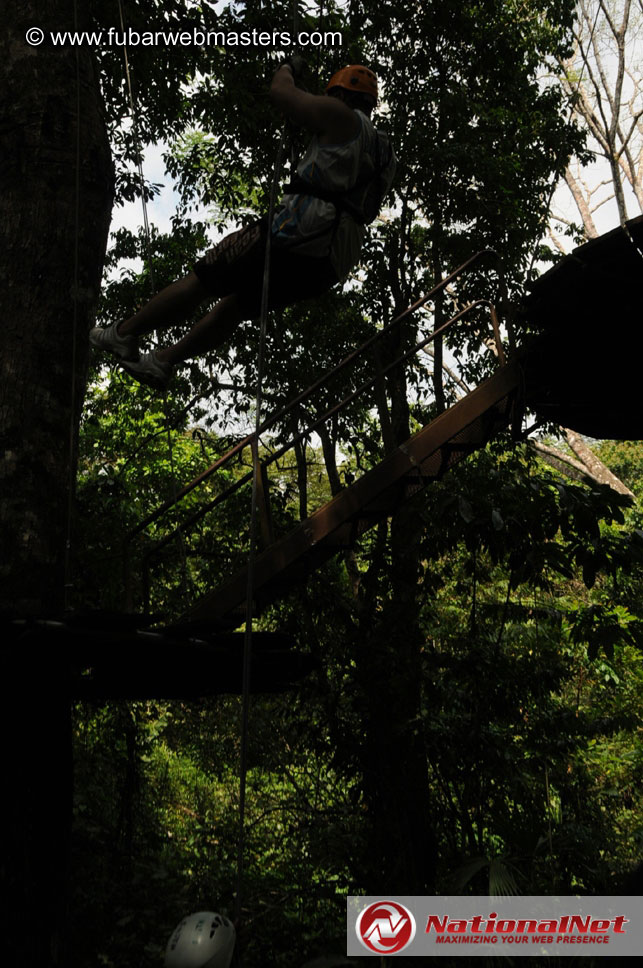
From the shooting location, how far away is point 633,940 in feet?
15.5

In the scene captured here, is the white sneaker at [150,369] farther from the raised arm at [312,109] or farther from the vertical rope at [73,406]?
the raised arm at [312,109]

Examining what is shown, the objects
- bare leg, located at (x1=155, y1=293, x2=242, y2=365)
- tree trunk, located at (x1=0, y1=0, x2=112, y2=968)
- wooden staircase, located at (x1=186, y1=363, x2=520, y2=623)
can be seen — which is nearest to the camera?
tree trunk, located at (x1=0, y1=0, x2=112, y2=968)

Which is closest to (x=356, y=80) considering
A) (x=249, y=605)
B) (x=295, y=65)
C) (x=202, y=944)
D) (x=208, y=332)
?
(x=295, y=65)

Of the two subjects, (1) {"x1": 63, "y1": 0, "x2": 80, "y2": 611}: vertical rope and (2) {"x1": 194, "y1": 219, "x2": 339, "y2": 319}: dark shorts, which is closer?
(1) {"x1": 63, "y1": 0, "x2": 80, "y2": 611}: vertical rope

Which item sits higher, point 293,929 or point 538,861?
point 538,861

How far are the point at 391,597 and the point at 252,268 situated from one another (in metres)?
4.10

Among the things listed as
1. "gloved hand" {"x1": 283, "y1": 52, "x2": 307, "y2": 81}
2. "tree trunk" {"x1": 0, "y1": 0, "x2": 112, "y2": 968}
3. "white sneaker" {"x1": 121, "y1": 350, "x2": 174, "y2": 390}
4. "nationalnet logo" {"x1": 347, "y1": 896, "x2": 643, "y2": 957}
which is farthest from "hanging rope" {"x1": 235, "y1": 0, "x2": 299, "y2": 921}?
"nationalnet logo" {"x1": 347, "y1": 896, "x2": 643, "y2": 957}

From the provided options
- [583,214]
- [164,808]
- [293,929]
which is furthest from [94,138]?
[583,214]

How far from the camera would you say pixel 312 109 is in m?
3.45

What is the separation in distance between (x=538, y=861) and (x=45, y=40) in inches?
247

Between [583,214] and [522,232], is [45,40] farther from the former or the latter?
[583,214]

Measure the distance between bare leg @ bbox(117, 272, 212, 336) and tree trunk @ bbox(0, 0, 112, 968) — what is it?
0.31 m

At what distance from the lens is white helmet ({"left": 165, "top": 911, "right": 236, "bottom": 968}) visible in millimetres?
2762

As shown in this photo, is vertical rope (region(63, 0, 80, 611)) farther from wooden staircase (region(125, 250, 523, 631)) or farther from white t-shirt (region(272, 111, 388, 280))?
wooden staircase (region(125, 250, 523, 631))
